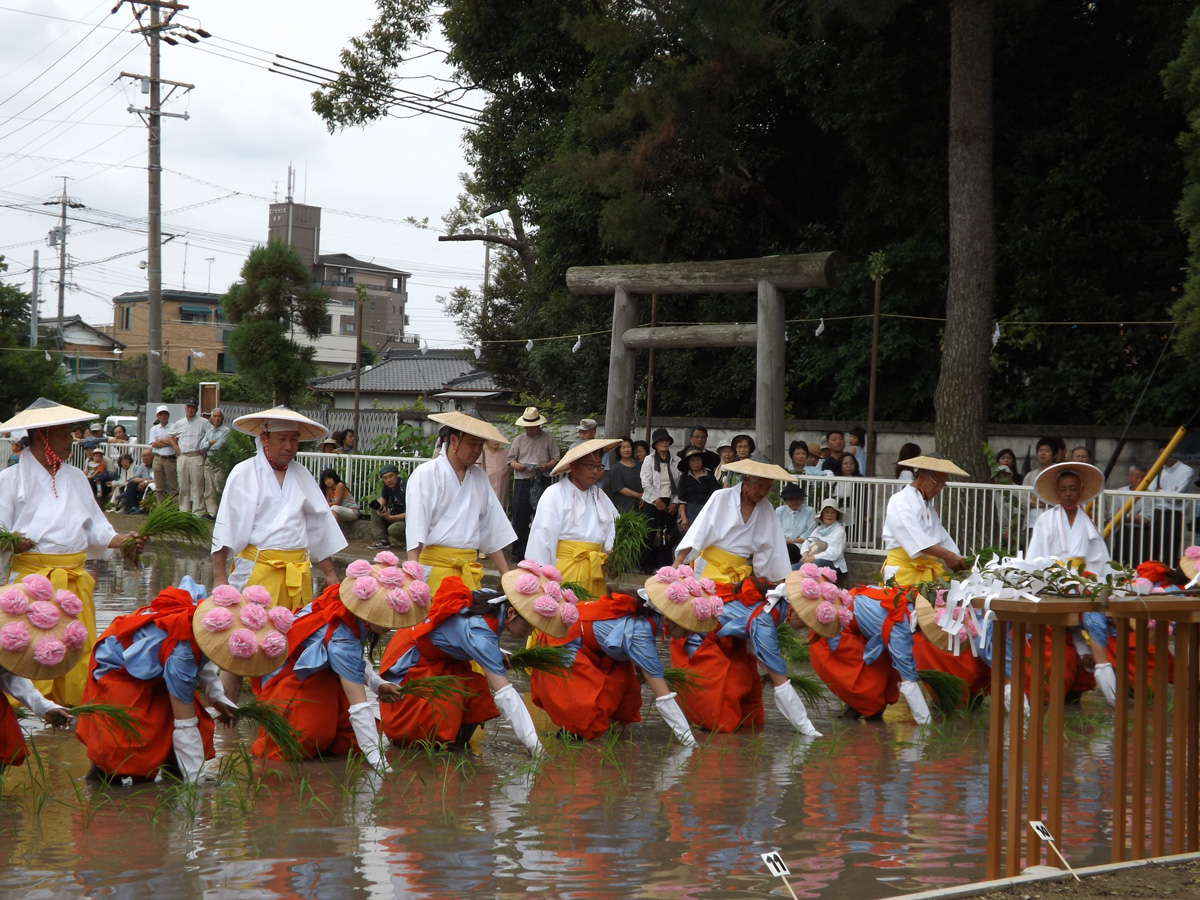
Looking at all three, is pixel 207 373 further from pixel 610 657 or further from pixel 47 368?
pixel 610 657

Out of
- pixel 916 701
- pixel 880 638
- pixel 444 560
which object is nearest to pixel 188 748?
pixel 444 560

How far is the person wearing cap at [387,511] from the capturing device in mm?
15801

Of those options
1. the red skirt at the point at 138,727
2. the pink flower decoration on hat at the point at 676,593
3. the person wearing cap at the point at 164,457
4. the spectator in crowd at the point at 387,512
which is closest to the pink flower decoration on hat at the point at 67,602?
the red skirt at the point at 138,727

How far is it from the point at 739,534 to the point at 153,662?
3697 mm

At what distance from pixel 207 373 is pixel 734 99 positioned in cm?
3359

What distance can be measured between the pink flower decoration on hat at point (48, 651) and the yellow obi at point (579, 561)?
3525 millimetres

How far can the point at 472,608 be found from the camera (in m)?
6.41

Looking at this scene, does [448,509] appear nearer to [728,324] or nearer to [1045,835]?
[1045,835]

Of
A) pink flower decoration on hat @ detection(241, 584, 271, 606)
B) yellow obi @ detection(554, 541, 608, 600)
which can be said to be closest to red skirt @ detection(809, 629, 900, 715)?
yellow obi @ detection(554, 541, 608, 600)

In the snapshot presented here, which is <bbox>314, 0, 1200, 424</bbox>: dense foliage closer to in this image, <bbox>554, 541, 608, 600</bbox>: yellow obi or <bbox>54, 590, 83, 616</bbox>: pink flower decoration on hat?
<bbox>554, 541, 608, 600</bbox>: yellow obi

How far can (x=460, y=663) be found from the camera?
6.64m

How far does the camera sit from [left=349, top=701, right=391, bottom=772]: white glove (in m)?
5.98

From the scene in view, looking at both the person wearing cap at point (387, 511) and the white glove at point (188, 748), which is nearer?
the white glove at point (188, 748)

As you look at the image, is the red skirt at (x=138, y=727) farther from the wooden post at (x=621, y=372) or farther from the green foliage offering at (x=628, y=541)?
the wooden post at (x=621, y=372)
